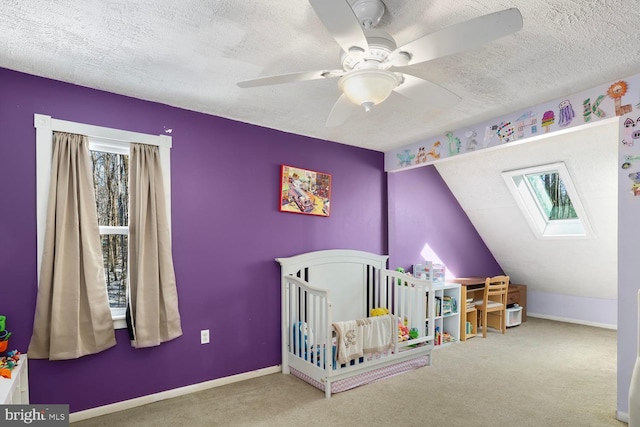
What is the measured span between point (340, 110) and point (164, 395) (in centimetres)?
227

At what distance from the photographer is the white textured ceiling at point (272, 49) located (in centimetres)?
154

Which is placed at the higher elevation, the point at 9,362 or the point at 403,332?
the point at 9,362

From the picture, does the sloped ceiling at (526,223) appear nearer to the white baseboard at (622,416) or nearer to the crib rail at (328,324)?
the crib rail at (328,324)

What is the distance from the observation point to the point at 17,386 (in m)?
1.91

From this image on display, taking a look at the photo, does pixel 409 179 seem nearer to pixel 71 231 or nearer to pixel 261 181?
pixel 261 181

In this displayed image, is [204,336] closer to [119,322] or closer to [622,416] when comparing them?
[119,322]

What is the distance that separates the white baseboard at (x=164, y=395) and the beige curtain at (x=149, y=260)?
15.3 inches

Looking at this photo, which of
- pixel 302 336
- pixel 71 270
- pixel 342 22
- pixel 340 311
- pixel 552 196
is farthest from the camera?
pixel 552 196

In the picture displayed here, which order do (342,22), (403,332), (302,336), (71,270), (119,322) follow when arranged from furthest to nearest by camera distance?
(403,332), (302,336), (119,322), (71,270), (342,22)

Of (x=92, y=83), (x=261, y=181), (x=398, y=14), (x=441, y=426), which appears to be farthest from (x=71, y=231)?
(x=441, y=426)

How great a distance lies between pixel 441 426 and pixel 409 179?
2.67 metres

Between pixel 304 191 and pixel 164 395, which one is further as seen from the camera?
pixel 304 191

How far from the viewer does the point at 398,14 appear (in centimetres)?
155

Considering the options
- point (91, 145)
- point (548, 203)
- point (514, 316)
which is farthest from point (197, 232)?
point (514, 316)
